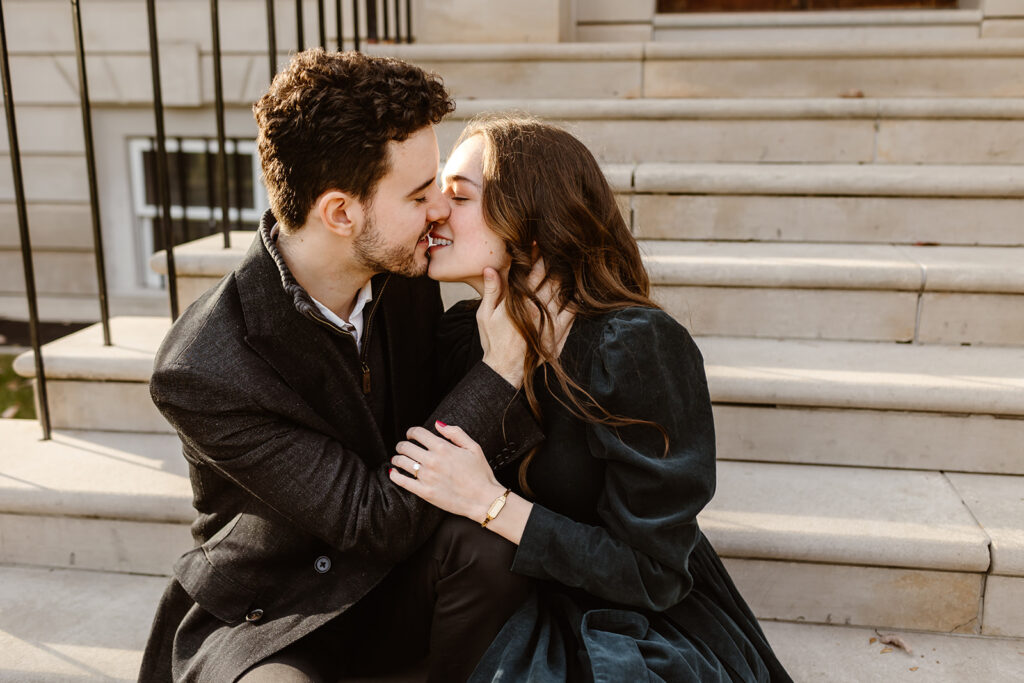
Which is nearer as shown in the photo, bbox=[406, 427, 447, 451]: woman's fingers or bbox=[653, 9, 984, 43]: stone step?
bbox=[406, 427, 447, 451]: woman's fingers

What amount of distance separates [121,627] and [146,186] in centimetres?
452

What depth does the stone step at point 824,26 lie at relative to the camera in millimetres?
4496

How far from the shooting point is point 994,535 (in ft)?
6.57

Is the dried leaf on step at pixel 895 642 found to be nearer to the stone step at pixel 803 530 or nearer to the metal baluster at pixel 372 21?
the stone step at pixel 803 530

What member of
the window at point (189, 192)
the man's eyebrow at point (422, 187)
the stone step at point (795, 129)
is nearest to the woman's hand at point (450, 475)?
the man's eyebrow at point (422, 187)

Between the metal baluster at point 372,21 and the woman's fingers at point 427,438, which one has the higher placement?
the metal baluster at point 372,21

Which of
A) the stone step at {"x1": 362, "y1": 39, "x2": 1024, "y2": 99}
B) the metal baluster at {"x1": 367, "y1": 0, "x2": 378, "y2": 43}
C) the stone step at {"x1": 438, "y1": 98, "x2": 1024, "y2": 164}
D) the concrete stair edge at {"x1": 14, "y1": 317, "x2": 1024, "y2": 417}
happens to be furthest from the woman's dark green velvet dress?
the metal baluster at {"x1": 367, "y1": 0, "x2": 378, "y2": 43}

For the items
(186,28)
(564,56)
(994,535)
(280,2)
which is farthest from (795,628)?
(186,28)

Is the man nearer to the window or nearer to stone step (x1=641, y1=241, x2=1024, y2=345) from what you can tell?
stone step (x1=641, y1=241, x2=1024, y2=345)

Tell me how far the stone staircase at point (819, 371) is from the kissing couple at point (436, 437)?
45 cm

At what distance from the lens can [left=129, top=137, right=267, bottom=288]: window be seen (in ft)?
18.8

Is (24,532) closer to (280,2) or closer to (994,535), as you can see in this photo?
(994,535)

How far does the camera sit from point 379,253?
172cm

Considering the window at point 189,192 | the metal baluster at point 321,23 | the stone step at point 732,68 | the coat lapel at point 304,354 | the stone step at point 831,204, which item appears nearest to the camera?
the coat lapel at point 304,354
